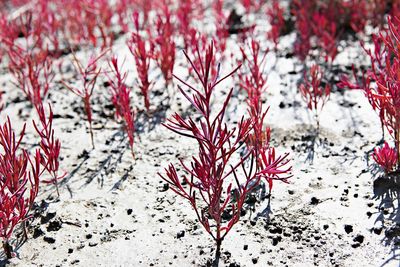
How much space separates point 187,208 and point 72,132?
159cm

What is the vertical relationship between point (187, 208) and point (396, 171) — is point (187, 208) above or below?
below

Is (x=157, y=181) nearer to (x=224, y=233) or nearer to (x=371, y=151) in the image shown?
(x=224, y=233)

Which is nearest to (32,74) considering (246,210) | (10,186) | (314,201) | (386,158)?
(10,186)

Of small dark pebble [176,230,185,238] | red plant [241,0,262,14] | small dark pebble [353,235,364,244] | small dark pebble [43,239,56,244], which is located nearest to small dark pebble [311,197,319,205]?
small dark pebble [353,235,364,244]

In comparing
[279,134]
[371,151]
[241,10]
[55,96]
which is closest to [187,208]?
[279,134]

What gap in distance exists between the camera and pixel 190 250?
2.88 metres

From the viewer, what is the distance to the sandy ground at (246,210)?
2828 millimetres

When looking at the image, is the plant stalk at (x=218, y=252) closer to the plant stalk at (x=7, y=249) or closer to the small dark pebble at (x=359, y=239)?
the small dark pebble at (x=359, y=239)

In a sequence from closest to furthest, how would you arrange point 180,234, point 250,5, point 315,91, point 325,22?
point 180,234 → point 315,91 → point 325,22 → point 250,5

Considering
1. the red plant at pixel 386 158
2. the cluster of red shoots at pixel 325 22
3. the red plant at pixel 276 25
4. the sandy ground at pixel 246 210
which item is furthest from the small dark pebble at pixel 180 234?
the red plant at pixel 276 25

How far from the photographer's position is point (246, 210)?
3178mm

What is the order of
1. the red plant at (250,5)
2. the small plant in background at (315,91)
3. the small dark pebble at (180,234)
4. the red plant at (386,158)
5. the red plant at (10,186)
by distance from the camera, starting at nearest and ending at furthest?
the red plant at (10,186), the small dark pebble at (180,234), the red plant at (386,158), the small plant in background at (315,91), the red plant at (250,5)

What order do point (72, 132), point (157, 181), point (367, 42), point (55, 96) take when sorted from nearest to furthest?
point (157, 181)
point (72, 132)
point (55, 96)
point (367, 42)

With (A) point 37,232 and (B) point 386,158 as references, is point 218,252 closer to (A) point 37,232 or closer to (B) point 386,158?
(A) point 37,232
